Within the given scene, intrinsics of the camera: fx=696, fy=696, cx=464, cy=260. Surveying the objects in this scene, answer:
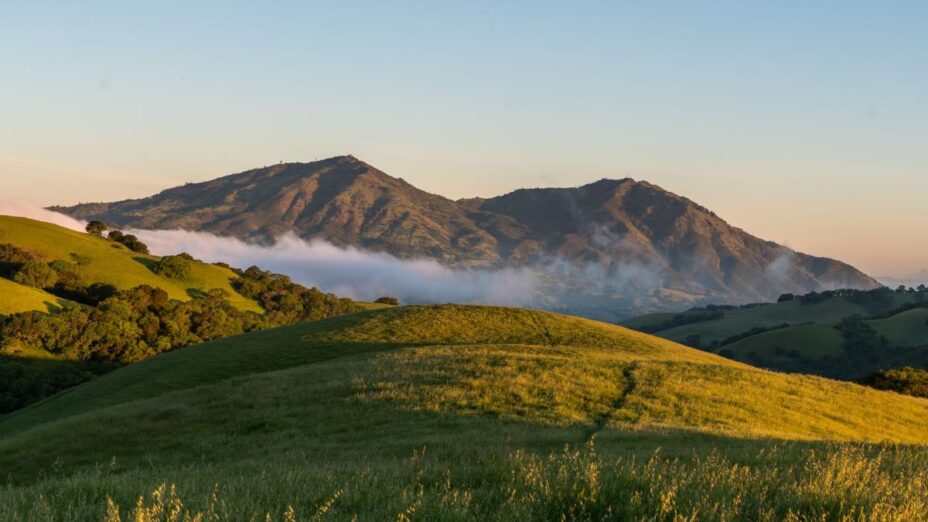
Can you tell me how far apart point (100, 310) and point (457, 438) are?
11153cm

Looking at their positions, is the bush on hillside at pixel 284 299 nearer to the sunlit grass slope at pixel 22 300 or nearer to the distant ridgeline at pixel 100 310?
the distant ridgeline at pixel 100 310

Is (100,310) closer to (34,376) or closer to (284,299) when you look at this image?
(34,376)

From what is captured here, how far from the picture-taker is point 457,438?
2095 centimetres

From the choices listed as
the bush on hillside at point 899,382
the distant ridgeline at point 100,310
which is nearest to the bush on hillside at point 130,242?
the distant ridgeline at point 100,310

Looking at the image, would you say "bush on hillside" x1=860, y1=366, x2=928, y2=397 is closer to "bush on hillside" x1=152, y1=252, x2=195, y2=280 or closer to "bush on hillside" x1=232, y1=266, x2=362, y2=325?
"bush on hillside" x1=232, y1=266, x2=362, y2=325

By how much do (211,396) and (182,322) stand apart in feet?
323

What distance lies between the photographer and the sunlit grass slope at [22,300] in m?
114

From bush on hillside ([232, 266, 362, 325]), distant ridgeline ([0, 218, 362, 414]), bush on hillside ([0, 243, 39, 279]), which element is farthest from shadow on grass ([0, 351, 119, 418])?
bush on hillside ([232, 266, 362, 325])

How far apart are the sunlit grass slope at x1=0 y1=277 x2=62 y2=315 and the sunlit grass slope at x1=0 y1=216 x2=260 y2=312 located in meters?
24.5

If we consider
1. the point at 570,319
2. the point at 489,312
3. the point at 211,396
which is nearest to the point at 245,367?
the point at 211,396

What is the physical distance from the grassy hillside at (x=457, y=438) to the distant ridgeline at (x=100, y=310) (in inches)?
2095

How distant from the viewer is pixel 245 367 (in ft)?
180

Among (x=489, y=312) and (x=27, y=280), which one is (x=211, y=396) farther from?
(x=27, y=280)

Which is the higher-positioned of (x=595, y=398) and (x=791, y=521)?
(x=791, y=521)
